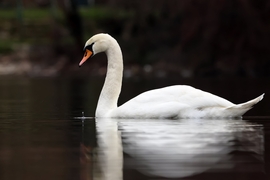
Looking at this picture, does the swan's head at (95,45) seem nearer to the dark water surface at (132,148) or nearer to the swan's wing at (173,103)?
the dark water surface at (132,148)

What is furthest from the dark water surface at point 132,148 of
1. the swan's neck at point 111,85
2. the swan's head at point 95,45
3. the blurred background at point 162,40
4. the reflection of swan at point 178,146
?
the blurred background at point 162,40

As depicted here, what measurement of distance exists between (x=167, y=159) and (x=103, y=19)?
34.8 meters

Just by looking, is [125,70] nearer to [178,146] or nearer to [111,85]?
[111,85]

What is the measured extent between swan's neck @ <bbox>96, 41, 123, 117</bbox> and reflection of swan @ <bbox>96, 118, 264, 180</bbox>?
0.43 m

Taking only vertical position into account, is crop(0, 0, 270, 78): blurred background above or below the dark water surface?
above

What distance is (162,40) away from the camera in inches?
1313

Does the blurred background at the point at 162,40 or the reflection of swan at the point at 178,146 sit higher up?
the blurred background at the point at 162,40

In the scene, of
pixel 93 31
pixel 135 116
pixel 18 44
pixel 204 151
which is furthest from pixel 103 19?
pixel 204 151

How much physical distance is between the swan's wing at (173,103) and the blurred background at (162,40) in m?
17.5

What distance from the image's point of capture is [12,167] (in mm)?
7180

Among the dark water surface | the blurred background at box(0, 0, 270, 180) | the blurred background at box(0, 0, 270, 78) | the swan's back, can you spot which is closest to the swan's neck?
the dark water surface

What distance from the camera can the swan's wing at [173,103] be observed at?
10797 mm

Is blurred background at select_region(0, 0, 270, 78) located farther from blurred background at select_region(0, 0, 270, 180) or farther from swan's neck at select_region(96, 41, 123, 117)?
swan's neck at select_region(96, 41, 123, 117)

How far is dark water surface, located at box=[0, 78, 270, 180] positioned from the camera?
22.2 ft
